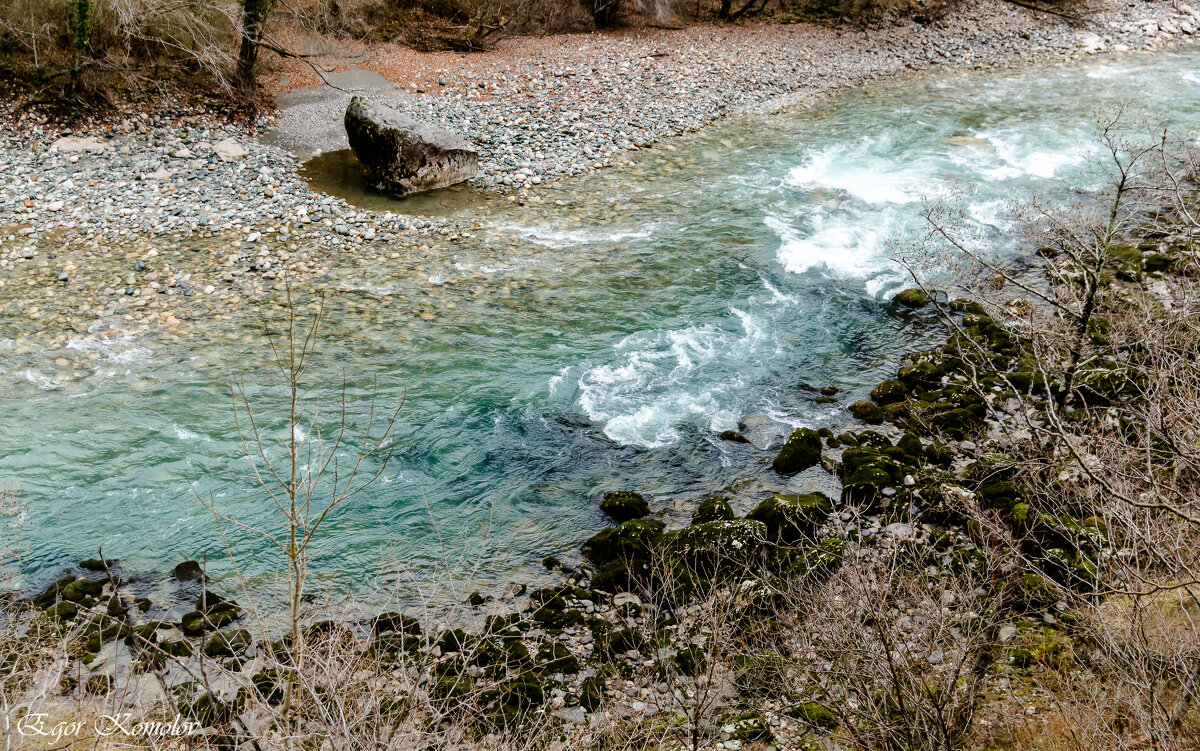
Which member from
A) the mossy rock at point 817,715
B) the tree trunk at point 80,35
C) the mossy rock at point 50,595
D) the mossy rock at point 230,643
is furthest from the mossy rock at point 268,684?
the tree trunk at point 80,35

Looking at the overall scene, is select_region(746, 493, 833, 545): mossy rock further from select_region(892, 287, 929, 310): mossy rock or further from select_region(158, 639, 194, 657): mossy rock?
select_region(158, 639, 194, 657): mossy rock

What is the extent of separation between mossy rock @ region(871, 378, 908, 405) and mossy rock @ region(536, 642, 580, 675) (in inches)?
228

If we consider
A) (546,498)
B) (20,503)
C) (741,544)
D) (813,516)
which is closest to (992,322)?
(813,516)

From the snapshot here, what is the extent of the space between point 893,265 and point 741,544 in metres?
7.85

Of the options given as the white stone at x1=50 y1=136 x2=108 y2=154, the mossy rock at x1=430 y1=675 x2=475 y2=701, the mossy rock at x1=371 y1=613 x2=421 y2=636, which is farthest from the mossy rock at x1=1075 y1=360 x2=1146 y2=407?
the white stone at x1=50 y1=136 x2=108 y2=154

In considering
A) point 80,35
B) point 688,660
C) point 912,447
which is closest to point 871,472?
point 912,447

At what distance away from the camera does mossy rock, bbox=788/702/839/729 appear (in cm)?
643

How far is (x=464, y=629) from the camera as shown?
7.75 m

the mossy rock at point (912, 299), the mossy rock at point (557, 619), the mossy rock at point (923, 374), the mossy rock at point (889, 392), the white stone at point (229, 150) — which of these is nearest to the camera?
the mossy rock at point (557, 619)

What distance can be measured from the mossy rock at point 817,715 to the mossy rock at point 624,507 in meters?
3.02

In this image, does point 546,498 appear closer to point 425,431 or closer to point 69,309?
point 425,431

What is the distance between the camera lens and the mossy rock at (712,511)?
8.81m

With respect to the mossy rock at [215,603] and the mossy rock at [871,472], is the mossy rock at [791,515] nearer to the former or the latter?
the mossy rock at [871,472]

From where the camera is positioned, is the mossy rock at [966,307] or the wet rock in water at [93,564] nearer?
the wet rock in water at [93,564]
